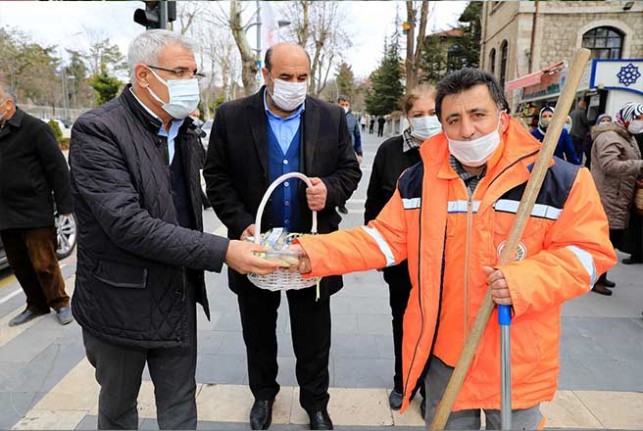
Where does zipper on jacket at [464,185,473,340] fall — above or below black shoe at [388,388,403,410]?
above

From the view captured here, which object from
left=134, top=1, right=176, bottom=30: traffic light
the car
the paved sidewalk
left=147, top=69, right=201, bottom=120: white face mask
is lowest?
the paved sidewalk

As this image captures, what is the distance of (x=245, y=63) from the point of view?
15273mm

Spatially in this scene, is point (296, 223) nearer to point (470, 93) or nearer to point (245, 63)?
point (470, 93)

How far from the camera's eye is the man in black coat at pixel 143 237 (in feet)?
5.92

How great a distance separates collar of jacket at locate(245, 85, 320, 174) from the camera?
2537mm

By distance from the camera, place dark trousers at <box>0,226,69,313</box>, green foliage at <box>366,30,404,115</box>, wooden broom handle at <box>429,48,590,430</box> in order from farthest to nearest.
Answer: green foliage at <box>366,30,404,115</box> < dark trousers at <box>0,226,69,313</box> < wooden broom handle at <box>429,48,590,430</box>

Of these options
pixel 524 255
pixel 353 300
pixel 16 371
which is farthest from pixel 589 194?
pixel 16 371

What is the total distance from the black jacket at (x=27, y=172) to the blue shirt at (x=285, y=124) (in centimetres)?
222

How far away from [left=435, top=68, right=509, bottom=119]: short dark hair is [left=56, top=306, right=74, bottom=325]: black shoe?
3782 millimetres

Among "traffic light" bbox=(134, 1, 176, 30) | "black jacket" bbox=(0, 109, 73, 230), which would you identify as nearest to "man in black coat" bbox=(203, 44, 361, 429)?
"black jacket" bbox=(0, 109, 73, 230)

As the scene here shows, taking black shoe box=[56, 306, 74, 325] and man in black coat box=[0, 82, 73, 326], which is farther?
black shoe box=[56, 306, 74, 325]

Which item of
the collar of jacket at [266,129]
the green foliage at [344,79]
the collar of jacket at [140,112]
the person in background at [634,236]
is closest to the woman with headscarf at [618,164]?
the person in background at [634,236]

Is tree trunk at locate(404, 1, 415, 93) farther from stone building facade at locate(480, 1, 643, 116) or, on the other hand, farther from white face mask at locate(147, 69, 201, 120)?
white face mask at locate(147, 69, 201, 120)

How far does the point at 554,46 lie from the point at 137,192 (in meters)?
22.1
